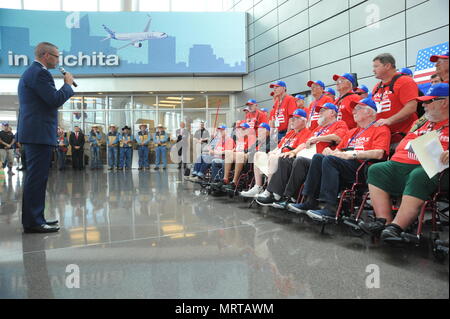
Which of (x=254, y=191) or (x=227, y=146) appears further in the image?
(x=227, y=146)

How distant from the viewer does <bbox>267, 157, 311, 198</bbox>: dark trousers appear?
338cm

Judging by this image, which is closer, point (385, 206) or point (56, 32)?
point (385, 206)

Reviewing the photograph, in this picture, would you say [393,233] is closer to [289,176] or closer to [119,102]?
[289,176]

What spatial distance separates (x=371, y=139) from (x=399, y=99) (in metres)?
0.44

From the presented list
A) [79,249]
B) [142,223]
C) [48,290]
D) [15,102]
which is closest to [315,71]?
[142,223]

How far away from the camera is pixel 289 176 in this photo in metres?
3.64

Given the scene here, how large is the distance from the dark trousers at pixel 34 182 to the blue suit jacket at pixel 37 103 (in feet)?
0.29

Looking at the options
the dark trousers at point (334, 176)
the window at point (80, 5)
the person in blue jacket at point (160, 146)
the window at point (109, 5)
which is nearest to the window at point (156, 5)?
the window at point (109, 5)

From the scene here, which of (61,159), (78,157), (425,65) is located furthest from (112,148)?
(425,65)

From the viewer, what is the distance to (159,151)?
13438mm

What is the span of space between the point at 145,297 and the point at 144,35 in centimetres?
1246

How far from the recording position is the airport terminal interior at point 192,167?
1950mm

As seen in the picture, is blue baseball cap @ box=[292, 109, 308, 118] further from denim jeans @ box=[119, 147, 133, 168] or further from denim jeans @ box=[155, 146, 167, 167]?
denim jeans @ box=[119, 147, 133, 168]
